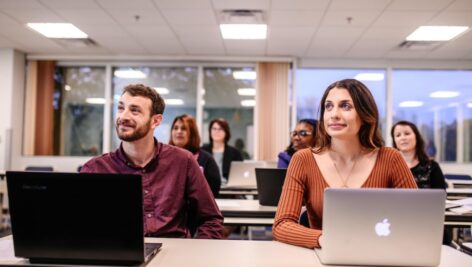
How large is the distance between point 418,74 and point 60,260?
7.39 meters

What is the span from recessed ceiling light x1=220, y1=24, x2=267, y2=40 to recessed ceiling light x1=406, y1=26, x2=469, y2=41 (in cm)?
204

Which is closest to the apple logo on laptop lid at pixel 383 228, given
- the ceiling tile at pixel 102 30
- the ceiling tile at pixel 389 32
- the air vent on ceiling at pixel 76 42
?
the ceiling tile at pixel 389 32

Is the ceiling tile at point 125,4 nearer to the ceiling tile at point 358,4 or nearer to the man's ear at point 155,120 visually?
the ceiling tile at point 358,4

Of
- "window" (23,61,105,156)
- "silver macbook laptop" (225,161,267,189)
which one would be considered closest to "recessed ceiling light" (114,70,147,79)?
"window" (23,61,105,156)

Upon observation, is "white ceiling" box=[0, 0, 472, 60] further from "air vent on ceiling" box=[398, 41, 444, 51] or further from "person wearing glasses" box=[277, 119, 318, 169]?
"person wearing glasses" box=[277, 119, 318, 169]

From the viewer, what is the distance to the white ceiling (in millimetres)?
4535

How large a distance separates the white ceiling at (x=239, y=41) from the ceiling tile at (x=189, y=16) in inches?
0.5

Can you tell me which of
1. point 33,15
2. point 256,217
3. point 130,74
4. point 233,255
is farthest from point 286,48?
point 233,255

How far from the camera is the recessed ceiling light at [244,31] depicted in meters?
5.33

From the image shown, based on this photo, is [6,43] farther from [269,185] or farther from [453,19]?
[453,19]

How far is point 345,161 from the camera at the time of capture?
178 centimetres

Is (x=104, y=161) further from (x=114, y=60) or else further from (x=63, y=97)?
(x=63, y=97)

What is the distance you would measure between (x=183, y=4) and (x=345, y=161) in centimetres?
335

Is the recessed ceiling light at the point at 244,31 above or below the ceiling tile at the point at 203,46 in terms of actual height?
above
